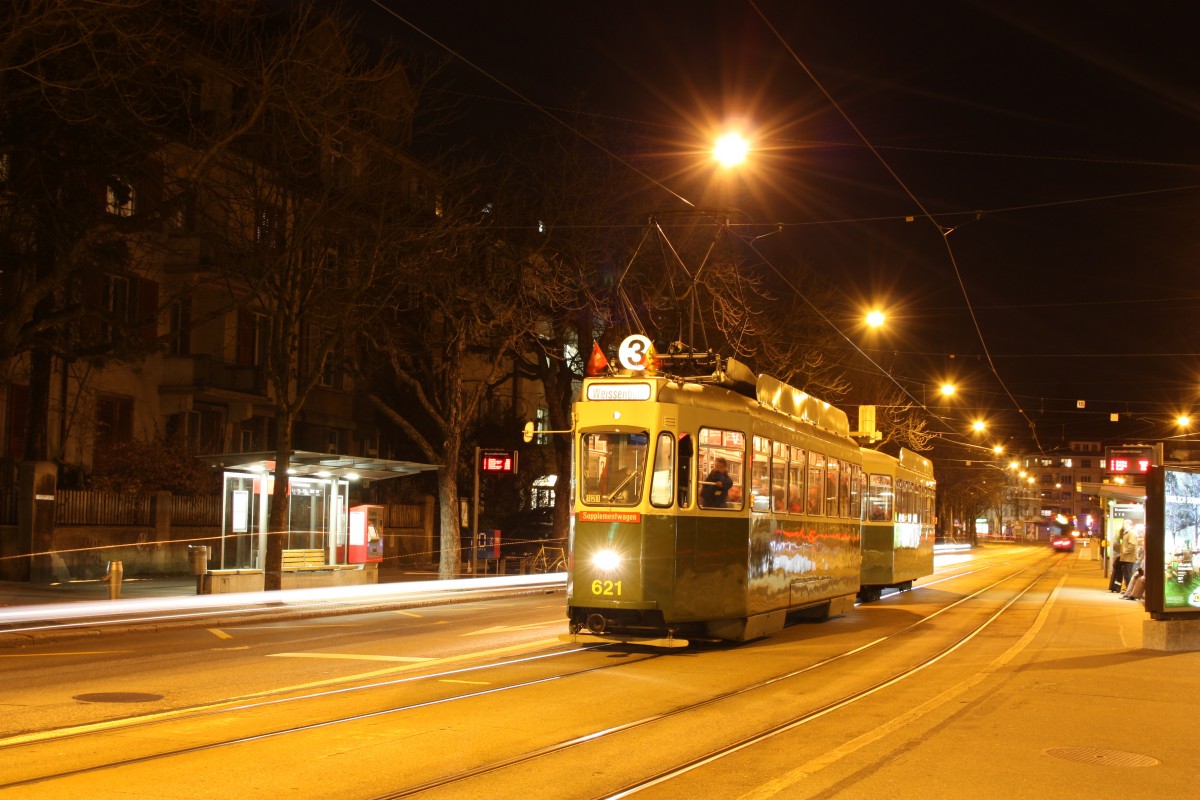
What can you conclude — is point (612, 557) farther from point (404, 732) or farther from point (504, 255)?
point (504, 255)

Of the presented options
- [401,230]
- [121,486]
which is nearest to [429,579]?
[121,486]

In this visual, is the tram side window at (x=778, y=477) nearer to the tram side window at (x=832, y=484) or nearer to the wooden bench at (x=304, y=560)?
the tram side window at (x=832, y=484)

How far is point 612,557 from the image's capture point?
14305 millimetres

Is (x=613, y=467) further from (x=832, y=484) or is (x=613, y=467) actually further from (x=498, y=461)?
(x=498, y=461)

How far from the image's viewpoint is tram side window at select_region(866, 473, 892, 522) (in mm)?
23906

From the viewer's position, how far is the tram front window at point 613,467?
14461mm

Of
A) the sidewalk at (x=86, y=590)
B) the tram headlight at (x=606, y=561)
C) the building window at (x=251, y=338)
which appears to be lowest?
the sidewalk at (x=86, y=590)

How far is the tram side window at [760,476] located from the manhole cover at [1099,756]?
6838 millimetres

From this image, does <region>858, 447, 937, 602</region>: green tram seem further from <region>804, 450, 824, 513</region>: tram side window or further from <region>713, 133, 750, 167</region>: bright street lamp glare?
<region>713, 133, 750, 167</region>: bright street lamp glare

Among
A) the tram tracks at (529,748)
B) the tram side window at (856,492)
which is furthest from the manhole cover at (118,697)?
the tram side window at (856,492)

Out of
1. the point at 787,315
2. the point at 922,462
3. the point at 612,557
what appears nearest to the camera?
the point at 612,557

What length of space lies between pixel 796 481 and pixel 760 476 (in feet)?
6.42

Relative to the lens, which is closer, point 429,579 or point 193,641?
point 193,641

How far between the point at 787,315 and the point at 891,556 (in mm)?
17349
